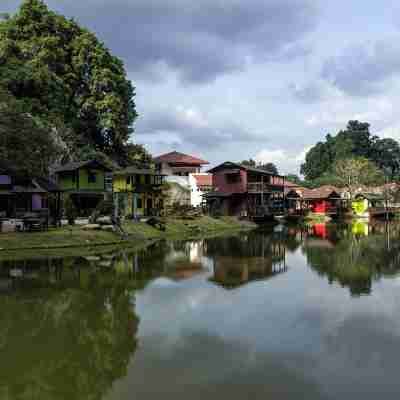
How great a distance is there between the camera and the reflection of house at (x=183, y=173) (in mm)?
69250

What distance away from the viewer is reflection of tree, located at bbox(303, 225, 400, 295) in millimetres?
21125

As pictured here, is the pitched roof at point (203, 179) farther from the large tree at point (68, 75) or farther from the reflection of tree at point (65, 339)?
the reflection of tree at point (65, 339)

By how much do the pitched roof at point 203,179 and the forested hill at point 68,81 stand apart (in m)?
13.4

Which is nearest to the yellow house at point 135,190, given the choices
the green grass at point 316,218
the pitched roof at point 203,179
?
the pitched roof at point 203,179

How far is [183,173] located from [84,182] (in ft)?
107

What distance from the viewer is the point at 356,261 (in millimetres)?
27172

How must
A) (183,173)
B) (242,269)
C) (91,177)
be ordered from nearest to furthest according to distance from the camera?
(242,269) → (91,177) → (183,173)

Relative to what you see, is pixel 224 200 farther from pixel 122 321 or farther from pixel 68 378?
pixel 68 378

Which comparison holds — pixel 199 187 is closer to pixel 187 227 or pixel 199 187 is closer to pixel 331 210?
pixel 187 227

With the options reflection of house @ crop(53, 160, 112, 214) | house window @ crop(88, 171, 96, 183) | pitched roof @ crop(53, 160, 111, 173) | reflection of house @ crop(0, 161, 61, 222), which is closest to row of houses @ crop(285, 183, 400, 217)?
reflection of house @ crop(53, 160, 112, 214)

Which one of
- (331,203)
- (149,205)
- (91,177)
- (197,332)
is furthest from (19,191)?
(331,203)

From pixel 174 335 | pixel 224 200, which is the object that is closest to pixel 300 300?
pixel 174 335

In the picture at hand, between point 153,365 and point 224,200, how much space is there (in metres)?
58.7

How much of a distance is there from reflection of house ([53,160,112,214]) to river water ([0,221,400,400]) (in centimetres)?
2437
